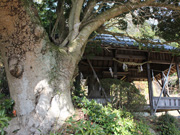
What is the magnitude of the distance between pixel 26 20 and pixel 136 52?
7232mm

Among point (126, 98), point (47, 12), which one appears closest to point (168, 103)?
point (126, 98)

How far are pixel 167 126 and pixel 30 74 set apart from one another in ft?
16.3

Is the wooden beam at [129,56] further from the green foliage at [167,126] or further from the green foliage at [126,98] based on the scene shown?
the green foliage at [167,126]

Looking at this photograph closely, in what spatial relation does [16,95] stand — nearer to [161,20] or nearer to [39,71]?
[39,71]

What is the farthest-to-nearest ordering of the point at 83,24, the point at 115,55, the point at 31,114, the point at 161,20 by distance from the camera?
the point at 115,55, the point at 161,20, the point at 83,24, the point at 31,114

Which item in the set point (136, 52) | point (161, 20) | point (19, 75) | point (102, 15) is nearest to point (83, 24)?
point (102, 15)

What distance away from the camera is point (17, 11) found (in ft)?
10.9

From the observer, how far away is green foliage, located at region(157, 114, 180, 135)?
18.7 feet

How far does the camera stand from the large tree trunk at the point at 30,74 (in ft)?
10.4

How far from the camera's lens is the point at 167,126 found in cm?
580

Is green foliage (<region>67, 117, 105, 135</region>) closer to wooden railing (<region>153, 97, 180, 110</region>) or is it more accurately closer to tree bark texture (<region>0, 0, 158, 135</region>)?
tree bark texture (<region>0, 0, 158, 135</region>)

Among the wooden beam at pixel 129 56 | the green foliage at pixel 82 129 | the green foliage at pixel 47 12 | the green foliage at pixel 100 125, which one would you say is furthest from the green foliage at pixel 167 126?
the green foliage at pixel 47 12

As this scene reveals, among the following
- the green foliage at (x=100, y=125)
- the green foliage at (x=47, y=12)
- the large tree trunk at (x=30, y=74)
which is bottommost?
the green foliage at (x=100, y=125)

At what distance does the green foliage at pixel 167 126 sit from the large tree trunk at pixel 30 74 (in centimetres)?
390
